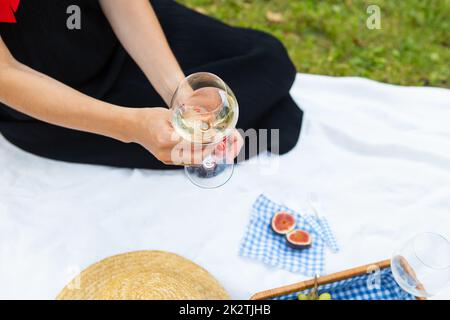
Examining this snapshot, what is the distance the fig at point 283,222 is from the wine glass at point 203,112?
0.73 meters

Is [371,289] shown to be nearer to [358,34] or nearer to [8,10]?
[8,10]

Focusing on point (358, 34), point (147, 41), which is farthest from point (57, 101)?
point (358, 34)

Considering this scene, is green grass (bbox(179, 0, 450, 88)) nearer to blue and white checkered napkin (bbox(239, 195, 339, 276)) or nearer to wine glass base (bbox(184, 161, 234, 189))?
blue and white checkered napkin (bbox(239, 195, 339, 276))

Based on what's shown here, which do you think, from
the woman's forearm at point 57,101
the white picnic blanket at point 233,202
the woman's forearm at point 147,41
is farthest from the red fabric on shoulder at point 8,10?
the white picnic blanket at point 233,202

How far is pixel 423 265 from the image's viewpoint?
161cm

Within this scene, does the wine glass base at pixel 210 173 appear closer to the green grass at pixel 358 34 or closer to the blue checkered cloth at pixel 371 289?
the blue checkered cloth at pixel 371 289

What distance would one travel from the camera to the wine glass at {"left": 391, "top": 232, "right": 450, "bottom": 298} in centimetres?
161

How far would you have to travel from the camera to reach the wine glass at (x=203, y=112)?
1378mm

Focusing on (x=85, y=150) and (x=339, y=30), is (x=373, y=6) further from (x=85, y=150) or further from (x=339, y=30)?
(x=85, y=150)

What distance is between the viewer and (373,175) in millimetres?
2266

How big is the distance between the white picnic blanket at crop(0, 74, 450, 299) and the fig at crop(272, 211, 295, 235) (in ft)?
0.29

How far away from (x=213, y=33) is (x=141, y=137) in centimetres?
100

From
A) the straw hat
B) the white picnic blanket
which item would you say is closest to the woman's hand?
the straw hat
